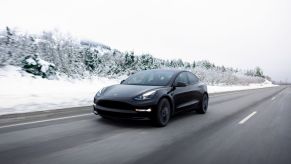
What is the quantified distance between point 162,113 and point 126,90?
106 centimetres

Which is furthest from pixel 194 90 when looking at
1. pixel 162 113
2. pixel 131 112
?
pixel 131 112

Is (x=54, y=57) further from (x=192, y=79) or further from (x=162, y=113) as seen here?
(x=162, y=113)

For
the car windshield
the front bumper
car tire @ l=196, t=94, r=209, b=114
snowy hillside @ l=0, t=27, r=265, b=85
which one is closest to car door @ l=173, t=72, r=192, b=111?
the car windshield

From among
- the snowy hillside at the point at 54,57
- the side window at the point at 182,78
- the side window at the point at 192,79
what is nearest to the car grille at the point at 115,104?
the side window at the point at 182,78

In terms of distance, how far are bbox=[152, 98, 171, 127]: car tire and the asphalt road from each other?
19 centimetres

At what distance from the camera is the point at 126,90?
660cm

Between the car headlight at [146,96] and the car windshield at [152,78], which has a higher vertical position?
the car windshield at [152,78]

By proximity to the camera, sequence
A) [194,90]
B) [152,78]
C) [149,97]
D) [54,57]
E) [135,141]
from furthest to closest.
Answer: [54,57] < [194,90] < [152,78] < [149,97] < [135,141]

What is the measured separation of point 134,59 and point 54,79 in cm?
2085

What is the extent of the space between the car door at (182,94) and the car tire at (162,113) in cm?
47

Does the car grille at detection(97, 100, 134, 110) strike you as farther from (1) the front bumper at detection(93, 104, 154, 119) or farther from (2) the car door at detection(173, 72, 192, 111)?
(2) the car door at detection(173, 72, 192, 111)

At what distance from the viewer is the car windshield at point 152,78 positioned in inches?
288

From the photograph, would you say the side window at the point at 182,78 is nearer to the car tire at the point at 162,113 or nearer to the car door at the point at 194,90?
the car door at the point at 194,90

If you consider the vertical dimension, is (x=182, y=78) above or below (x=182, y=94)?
above
